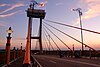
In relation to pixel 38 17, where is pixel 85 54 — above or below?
below

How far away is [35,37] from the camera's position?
66.6 metres

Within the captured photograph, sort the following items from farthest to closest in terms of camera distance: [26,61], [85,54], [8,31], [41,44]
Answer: [41,44] < [85,54] < [8,31] < [26,61]

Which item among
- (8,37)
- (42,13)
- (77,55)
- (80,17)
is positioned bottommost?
(77,55)

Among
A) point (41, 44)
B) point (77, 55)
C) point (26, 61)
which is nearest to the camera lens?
point (26, 61)

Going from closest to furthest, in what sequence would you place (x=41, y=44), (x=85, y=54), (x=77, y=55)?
(x=77, y=55) → (x=85, y=54) → (x=41, y=44)

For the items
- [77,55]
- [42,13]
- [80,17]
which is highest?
[42,13]

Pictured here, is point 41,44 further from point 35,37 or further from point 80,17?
point 80,17

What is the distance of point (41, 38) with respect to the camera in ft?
217

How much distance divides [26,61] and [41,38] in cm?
5871

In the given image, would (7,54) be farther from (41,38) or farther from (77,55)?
(41,38)

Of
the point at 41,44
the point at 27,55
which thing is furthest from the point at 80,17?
the point at 27,55

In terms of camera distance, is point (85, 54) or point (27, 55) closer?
point (27, 55)

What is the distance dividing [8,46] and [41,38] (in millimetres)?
47470

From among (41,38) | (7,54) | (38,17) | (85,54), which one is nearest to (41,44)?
(41,38)
